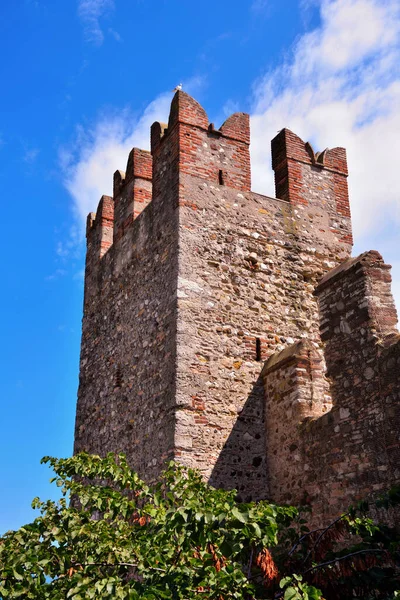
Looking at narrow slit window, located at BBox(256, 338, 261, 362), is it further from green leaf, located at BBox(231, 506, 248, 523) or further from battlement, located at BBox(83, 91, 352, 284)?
green leaf, located at BBox(231, 506, 248, 523)

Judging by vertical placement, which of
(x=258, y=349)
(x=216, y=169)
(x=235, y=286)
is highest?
(x=216, y=169)

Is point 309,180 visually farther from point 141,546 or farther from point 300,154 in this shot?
point 141,546

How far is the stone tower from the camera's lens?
23.4 feet

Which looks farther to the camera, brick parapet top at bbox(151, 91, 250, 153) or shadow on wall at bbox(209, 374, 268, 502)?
brick parapet top at bbox(151, 91, 250, 153)

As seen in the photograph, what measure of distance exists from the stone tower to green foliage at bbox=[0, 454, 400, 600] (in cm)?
139

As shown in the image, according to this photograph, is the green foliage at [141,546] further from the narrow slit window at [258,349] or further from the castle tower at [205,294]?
the narrow slit window at [258,349]

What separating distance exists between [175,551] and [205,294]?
4.37m

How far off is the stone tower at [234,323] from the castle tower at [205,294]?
0.02 m

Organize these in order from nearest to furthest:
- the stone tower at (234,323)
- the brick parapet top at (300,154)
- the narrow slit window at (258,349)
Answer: the stone tower at (234,323) < the narrow slit window at (258,349) < the brick parapet top at (300,154)

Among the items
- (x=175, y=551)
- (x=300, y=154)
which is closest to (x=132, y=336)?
(x=300, y=154)

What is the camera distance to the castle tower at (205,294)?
8102mm

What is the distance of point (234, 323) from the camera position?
870 cm

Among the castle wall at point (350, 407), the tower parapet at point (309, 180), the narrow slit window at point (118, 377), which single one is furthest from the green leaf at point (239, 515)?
the tower parapet at point (309, 180)

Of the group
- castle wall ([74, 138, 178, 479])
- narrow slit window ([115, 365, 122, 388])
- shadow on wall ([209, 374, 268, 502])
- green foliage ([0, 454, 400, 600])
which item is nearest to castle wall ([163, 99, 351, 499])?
shadow on wall ([209, 374, 268, 502])
